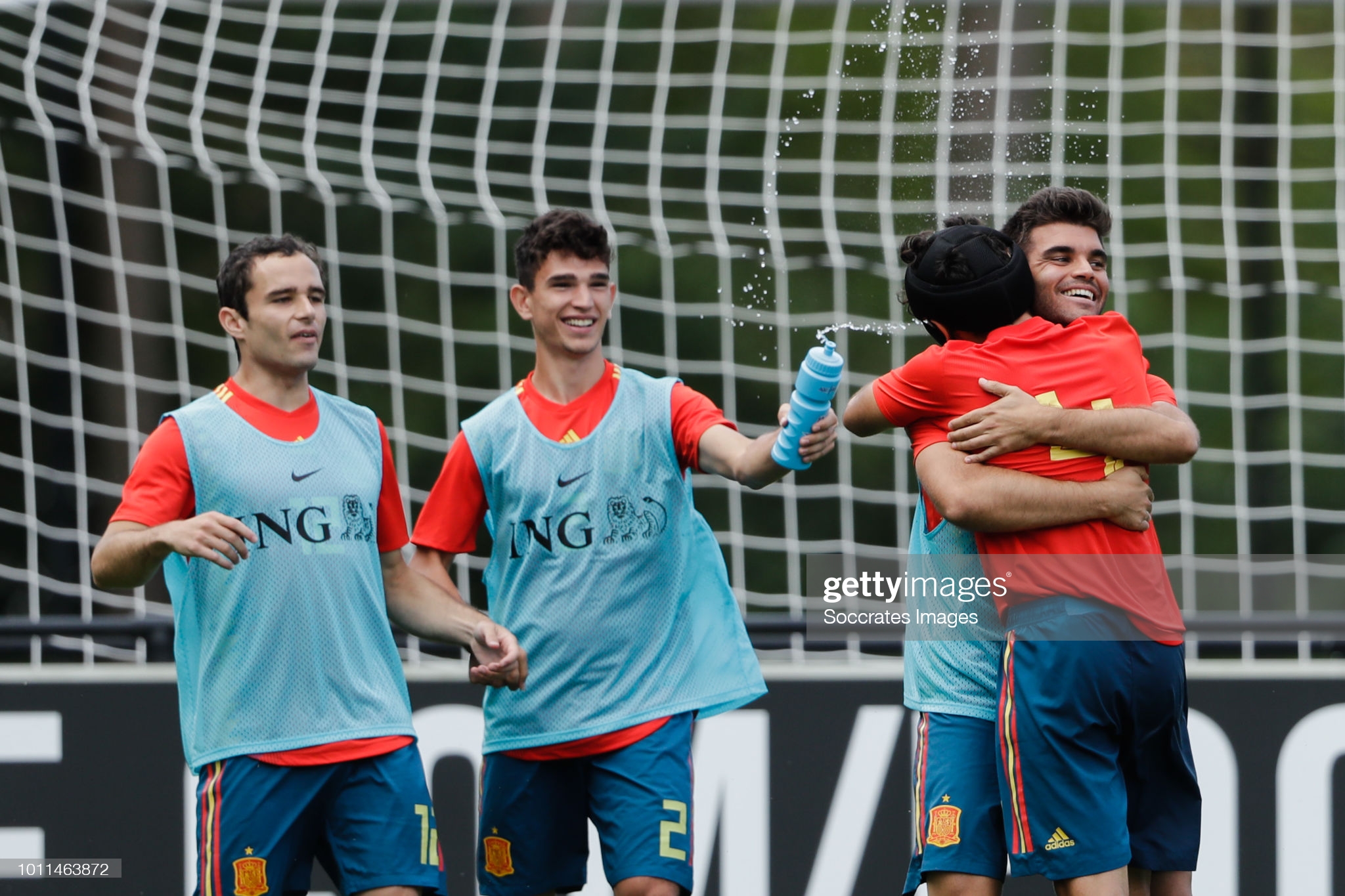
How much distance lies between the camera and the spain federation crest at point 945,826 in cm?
319

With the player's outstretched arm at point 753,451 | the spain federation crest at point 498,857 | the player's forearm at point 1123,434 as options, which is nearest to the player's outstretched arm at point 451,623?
the spain federation crest at point 498,857

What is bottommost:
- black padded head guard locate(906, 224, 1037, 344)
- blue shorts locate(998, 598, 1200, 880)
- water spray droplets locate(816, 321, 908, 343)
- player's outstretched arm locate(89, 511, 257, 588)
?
blue shorts locate(998, 598, 1200, 880)

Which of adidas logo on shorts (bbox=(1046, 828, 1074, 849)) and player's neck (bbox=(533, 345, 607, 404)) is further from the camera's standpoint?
player's neck (bbox=(533, 345, 607, 404))

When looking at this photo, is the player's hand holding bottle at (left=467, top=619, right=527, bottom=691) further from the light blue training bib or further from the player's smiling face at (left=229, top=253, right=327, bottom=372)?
the player's smiling face at (left=229, top=253, right=327, bottom=372)

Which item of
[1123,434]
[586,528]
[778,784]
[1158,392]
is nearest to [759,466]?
[586,528]

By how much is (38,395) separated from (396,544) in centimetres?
562

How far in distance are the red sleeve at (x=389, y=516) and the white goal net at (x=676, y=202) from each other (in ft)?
5.03

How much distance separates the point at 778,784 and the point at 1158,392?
1.94 meters

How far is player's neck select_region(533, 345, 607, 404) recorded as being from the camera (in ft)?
12.5

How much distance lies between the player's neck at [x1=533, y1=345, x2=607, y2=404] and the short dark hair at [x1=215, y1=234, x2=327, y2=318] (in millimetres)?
592

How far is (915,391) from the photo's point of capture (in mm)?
3145

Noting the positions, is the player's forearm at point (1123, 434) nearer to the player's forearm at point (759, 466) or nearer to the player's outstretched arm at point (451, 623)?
the player's forearm at point (759, 466)

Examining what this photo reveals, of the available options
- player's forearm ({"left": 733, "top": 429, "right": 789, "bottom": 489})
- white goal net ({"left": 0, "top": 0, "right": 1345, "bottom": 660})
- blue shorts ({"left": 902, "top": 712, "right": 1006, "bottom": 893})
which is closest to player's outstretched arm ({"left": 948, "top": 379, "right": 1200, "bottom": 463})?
player's forearm ({"left": 733, "top": 429, "right": 789, "bottom": 489})

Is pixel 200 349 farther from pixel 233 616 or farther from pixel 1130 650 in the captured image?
pixel 1130 650
